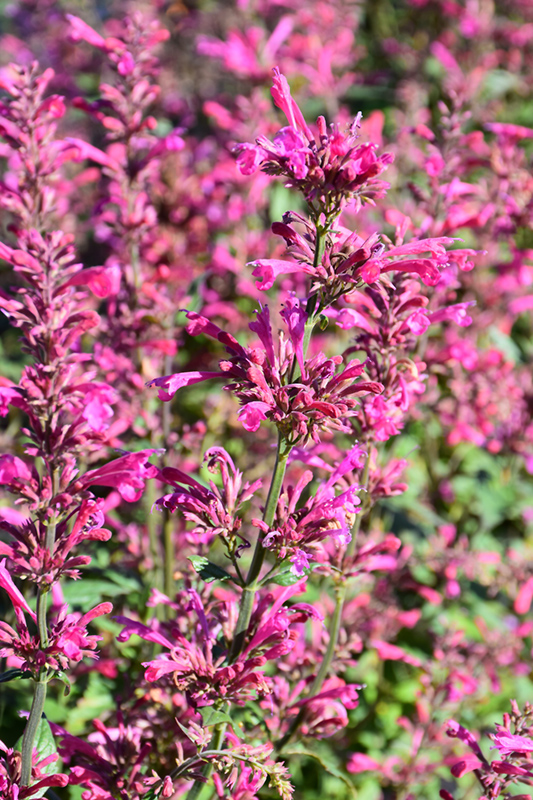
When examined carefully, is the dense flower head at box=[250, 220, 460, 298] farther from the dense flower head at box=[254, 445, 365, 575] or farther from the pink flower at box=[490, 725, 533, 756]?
the pink flower at box=[490, 725, 533, 756]

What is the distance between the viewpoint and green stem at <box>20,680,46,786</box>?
Answer: 2.11 metres

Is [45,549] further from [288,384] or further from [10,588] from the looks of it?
[288,384]

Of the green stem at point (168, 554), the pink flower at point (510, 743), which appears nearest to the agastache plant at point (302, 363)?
the pink flower at point (510, 743)

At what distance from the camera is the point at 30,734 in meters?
2.11

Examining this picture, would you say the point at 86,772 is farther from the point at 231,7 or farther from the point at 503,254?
the point at 231,7

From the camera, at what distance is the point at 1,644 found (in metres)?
2.21

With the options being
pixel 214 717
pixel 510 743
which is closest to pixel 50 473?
pixel 214 717

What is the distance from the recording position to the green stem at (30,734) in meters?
2.11

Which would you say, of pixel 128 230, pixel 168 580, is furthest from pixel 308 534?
pixel 128 230

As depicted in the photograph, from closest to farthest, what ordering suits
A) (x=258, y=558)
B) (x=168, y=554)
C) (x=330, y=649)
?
1. (x=258, y=558)
2. (x=330, y=649)
3. (x=168, y=554)

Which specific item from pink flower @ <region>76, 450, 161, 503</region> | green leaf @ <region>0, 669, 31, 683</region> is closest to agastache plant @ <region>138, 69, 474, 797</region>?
pink flower @ <region>76, 450, 161, 503</region>

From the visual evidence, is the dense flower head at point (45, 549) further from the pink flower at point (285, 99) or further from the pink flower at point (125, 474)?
the pink flower at point (285, 99)

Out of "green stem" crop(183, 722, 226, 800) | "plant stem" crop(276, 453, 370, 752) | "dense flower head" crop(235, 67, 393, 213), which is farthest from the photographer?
"plant stem" crop(276, 453, 370, 752)

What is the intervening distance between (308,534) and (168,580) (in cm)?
150
